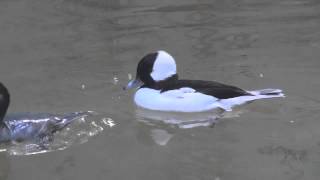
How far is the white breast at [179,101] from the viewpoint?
8.84m

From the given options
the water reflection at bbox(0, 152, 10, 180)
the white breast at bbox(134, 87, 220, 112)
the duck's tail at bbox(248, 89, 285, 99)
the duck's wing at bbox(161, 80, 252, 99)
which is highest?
the duck's wing at bbox(161, 80, 252, 99)

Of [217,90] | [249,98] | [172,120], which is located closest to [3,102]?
[172,120]

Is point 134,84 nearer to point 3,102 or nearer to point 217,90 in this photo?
point 217,90

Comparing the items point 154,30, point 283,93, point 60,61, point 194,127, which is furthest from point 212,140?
point 154,30

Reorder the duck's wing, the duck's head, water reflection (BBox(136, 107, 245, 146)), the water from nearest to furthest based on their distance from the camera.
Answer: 1. the water
2. water reflection (BBox(136, 107, 245, 146))
3. the duck's wing
4. the duck's head

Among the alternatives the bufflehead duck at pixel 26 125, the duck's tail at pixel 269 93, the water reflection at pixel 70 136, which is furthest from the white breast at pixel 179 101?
the bufflehead duck at pixel 26 125

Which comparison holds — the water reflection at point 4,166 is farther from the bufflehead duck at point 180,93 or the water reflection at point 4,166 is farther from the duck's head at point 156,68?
the duck's head at point 156,68

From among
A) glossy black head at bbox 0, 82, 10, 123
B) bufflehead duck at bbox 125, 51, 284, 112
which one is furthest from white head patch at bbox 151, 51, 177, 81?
glossy black head at bbox 0, 82, 10, 123

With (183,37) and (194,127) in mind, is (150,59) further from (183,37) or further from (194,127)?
(183,37)

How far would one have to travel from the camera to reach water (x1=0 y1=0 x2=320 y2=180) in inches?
294

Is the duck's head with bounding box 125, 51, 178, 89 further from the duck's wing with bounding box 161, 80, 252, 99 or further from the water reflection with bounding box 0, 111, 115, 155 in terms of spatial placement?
the water reflection with bounding box 0, 111, 115, 155

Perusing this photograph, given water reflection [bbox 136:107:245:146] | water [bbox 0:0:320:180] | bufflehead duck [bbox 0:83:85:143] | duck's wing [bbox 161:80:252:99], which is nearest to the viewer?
water [bbox 0:0:320:180]

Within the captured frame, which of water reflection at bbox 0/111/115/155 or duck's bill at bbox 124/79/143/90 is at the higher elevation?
duck's bill at bbox 124/79/143/90

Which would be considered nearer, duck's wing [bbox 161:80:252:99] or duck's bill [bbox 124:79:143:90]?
duck's wing [bbox 161:80:252:99]
